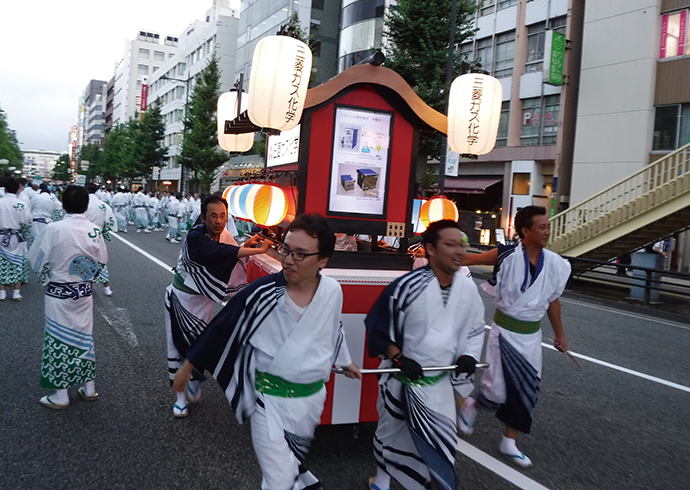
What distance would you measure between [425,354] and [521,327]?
Result: 4.19ft

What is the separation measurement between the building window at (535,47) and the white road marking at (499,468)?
22340mm

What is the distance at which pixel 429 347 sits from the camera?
2777mm

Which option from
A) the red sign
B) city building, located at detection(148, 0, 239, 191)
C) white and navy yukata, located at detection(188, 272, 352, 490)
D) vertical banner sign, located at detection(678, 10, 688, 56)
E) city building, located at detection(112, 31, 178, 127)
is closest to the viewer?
white and navy yukata, located at detection(188, 272, 352, 490)

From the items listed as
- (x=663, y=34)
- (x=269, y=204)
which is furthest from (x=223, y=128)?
(x=663, y=34)

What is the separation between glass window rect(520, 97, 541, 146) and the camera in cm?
2283

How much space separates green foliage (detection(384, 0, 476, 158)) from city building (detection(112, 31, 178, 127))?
71822 mm

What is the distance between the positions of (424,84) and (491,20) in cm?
1117

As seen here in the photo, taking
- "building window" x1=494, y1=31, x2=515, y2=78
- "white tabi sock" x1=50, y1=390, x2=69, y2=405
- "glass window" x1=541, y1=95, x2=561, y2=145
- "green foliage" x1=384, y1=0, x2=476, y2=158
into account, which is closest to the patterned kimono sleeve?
"white tabi sock" x1=50, y1=390, x2=69, y2=405

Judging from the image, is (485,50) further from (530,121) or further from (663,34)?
(663,34)

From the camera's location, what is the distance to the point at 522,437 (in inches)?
166

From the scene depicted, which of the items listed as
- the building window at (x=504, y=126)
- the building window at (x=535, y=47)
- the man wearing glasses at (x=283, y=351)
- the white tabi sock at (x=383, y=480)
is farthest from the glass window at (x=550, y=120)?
the man wearing glasses at (x=283, y=351)

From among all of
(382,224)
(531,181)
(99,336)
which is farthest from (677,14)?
(99,336)

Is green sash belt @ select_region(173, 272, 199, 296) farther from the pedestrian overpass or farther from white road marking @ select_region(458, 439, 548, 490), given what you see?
the pedestrian overpass

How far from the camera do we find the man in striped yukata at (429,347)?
273 cm
